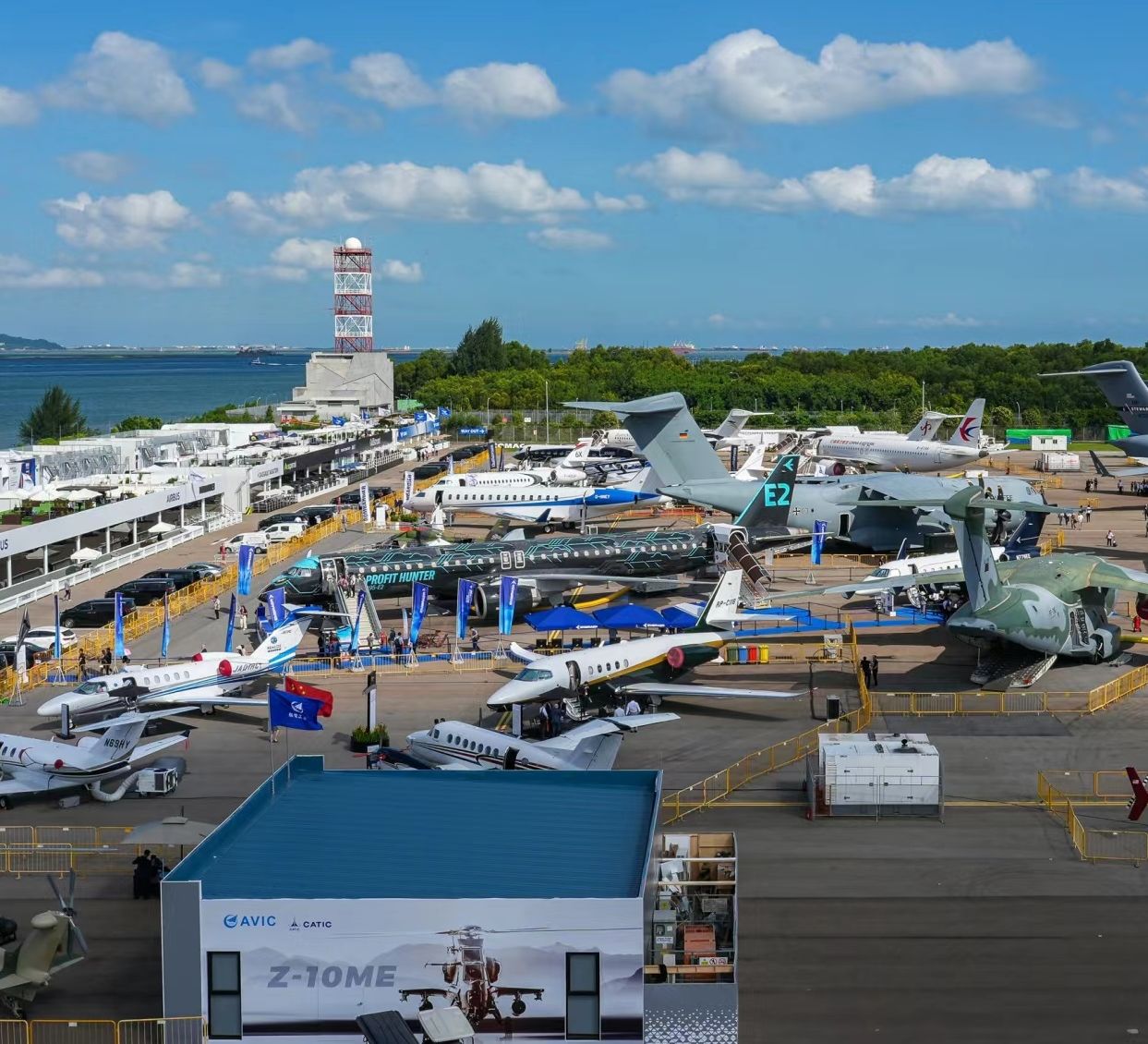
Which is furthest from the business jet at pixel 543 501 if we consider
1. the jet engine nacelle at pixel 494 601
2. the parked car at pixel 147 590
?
the jet engine nacelle at pixel 494 601

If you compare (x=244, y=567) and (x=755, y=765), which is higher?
(x=244, y=567)

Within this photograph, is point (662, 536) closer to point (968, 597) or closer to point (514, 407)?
point (968, 597)

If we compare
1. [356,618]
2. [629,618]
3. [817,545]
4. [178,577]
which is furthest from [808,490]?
[178,577]

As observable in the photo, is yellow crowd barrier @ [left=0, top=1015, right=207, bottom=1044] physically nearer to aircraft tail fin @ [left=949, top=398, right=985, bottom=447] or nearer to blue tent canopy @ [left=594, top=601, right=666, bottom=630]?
blue tent canopy @ [left=594, top=601, right=666, bottom=630]

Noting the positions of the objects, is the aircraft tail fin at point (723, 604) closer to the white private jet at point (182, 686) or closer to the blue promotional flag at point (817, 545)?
the white private jet at point (182, 686)

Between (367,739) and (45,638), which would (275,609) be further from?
(367,739)

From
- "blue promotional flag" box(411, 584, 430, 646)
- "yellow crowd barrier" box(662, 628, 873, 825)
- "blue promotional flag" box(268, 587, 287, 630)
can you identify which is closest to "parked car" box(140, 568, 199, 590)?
"blue promotional flag" box(268, 587, 287, 630)

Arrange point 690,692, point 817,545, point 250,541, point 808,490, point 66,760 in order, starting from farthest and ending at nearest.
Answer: point 250,541
point 808,490
point 817,545
point 690,692
point 66,760
